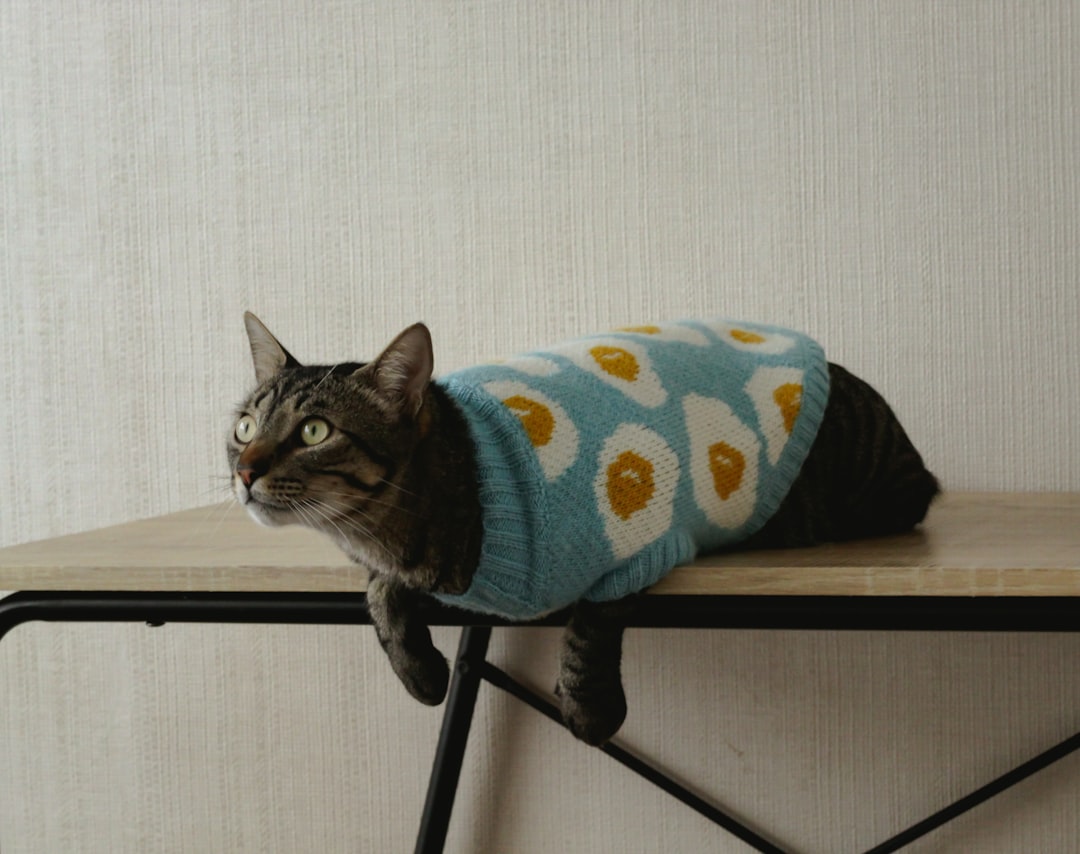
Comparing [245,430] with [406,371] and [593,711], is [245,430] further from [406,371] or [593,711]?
[593,711]

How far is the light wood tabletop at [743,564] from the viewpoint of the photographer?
737 millimetres

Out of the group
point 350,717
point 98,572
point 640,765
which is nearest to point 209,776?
point 350,717

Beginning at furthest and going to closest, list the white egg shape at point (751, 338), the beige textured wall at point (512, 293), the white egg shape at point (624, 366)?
the beige textured wall at point (512, 293), the white egg shape at point (751, 338), the white egg shape at point (624, 366)

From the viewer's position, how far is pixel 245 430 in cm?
76

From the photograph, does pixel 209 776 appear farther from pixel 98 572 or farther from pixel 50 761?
pixel 98 572

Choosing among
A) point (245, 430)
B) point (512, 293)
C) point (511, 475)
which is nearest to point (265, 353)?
point (245, 430)

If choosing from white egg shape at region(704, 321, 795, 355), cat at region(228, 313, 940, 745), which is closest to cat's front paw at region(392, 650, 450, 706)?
cat at region(228, 313, 940, 745)

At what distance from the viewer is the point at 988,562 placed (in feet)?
2.46

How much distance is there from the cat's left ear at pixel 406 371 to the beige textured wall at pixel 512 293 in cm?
51

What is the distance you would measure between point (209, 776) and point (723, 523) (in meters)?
0.82

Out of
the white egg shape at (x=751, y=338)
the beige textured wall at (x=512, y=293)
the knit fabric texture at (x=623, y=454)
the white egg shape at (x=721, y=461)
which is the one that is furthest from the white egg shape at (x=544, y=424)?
the beige textured wall at (x=512, y=293)

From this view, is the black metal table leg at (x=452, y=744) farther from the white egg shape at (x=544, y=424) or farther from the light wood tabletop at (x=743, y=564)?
the white egg shape at (x=544, y=424)

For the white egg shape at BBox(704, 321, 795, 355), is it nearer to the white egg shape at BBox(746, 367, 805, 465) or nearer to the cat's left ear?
the white egg shape at BBox(746, 367, 805, 465)

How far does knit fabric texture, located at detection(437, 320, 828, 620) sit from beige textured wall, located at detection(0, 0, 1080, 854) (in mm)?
330
